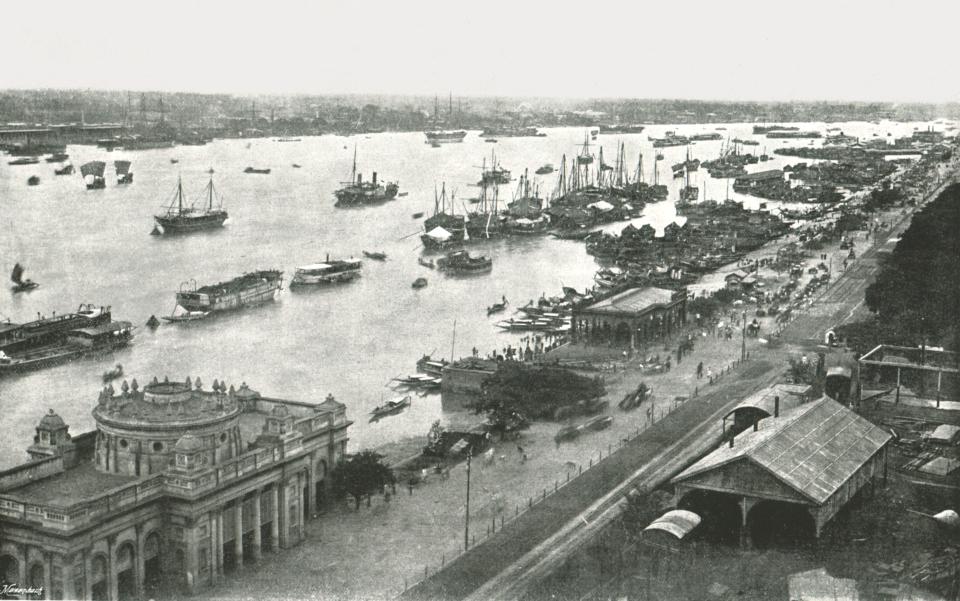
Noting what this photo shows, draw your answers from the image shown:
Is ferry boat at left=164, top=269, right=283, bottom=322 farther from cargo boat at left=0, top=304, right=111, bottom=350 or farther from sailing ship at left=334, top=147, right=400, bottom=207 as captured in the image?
sailing ship at left=334, top=147, right=400, bottom=207

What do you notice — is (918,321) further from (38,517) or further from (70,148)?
(70,148)

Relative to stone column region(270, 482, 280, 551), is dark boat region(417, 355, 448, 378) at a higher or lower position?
lower

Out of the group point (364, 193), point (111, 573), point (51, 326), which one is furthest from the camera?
point (364, 193)

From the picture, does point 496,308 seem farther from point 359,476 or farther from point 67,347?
point 359,476

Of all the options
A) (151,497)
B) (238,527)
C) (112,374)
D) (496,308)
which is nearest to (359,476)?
(238,527)

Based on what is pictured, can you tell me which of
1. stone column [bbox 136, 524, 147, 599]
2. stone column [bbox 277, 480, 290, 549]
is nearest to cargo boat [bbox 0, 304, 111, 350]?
stone column [bbox 277, 480, 290, 549]

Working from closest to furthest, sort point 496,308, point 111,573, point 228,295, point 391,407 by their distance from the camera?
point 111,573
point 391,407
point 228,295
point 496,308
